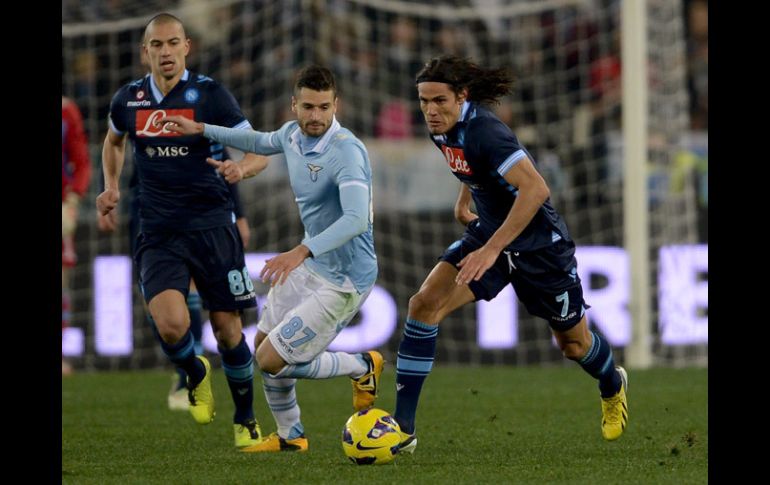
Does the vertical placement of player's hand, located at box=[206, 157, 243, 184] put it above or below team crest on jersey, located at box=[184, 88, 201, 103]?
below

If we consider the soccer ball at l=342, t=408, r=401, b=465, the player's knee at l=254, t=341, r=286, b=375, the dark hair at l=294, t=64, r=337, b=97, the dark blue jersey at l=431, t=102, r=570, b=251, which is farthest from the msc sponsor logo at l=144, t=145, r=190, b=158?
the soccer ball at l=342, t=408, r=401, b=465

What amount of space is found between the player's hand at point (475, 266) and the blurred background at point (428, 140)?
540cm

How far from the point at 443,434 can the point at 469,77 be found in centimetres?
194

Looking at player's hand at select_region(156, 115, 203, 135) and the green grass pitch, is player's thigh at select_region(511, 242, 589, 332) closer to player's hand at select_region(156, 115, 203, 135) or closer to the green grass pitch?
the green grass pitch

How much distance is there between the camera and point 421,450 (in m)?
6.32

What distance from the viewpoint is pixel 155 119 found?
6699mm

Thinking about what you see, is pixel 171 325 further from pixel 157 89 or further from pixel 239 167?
pixel 157 89

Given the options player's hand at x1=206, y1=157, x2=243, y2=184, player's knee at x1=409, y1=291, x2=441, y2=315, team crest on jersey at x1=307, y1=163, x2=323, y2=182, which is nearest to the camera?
player's hand at x1=206, y1=157, x2=243, y2=184

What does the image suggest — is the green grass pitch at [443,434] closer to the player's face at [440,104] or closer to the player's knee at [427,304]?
the player's knee at [427,304]

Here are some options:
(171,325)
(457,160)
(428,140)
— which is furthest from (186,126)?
(428,140)

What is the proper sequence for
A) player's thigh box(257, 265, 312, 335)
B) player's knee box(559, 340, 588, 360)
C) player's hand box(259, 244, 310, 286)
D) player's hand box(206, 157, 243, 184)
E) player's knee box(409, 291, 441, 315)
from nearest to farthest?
player's hand box(259, 244, 310, 286) < player's hand box(206, 157, 243, 184) < player's knee box(409, 291, 441, 315) < player's thigh box(257, 265, 312, 335) < player's knee box(559, 340, 588, 360)

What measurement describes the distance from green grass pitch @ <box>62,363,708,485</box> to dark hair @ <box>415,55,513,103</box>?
1.58m

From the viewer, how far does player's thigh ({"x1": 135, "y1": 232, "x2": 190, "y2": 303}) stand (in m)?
6.68
